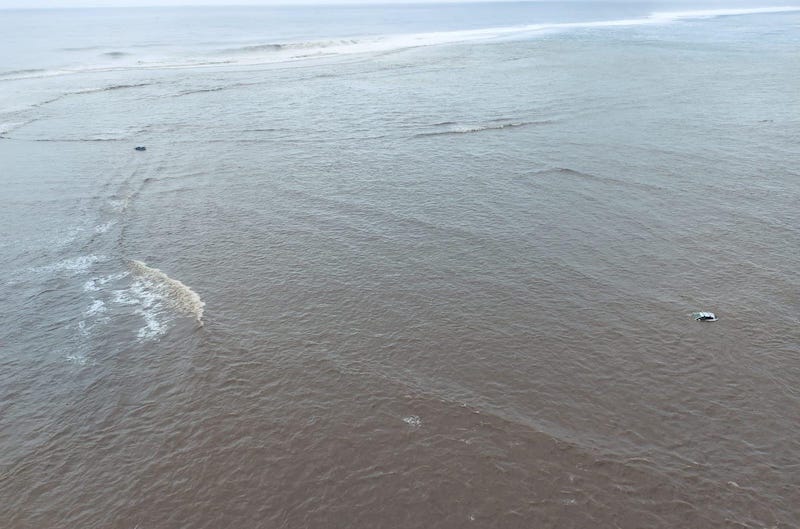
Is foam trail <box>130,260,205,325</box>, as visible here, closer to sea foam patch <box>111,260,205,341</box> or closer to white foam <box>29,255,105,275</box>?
sea foam patch <box>111,260,205,341</box>

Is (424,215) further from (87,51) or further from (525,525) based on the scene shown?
(87,51)

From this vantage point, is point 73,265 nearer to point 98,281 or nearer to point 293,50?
point 98,281

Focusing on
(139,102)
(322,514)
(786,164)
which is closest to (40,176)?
(139,102)

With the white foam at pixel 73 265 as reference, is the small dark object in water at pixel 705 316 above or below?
below

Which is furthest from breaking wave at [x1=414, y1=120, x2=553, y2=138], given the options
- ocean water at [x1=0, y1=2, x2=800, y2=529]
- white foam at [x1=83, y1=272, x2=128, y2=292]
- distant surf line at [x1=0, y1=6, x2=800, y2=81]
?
distant surf line at [x1=0, y1=6, x2=800, y2=81]

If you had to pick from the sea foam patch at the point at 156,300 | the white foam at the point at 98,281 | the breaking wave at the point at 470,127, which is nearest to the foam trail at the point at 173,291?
the sea foam patch at the point at 156,300

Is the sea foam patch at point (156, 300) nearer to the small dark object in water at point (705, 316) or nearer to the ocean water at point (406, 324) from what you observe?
the ocean water at point (406, 324)
